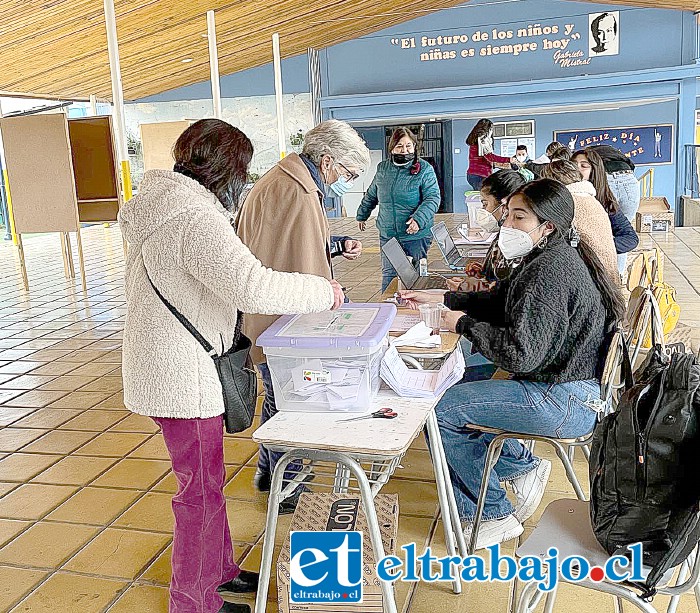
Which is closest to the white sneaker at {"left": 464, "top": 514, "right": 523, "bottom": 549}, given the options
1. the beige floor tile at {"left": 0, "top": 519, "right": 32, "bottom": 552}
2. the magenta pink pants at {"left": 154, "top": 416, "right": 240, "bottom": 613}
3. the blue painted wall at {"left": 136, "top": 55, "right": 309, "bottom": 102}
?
the magenta pink pants at {"left": 154, "top": 416, "right": 240, "bottom": 613}

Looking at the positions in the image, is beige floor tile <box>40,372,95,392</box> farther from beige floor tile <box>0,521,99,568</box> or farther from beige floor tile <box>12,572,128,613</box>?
beige floor tile <box>12,572,128,613</box>

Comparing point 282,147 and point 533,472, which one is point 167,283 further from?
point 282,147

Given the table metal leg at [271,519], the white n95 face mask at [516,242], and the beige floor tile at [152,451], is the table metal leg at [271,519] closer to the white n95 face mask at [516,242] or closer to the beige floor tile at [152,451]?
the white n95 face mask at [516,242]

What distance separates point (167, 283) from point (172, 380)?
0.25 metres

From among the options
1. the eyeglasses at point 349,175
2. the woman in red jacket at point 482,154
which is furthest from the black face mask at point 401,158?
the eyeglasses at point 349,175

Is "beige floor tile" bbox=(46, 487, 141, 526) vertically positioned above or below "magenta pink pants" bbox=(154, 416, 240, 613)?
below

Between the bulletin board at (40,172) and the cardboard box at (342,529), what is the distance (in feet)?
19.4

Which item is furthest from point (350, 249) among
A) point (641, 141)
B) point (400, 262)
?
point (641, 141)

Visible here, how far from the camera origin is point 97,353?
522cm

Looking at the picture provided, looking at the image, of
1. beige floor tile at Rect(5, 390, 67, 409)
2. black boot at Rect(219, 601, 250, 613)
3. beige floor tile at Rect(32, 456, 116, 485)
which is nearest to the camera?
black boot at Rect(219, 601, 250, 613)

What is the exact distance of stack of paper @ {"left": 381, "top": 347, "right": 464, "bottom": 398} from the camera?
1.95 meters

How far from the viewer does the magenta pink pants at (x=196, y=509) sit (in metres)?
1.91

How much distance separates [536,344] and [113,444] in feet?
7.65

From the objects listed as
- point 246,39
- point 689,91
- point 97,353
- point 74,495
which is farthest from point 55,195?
point 689,91
